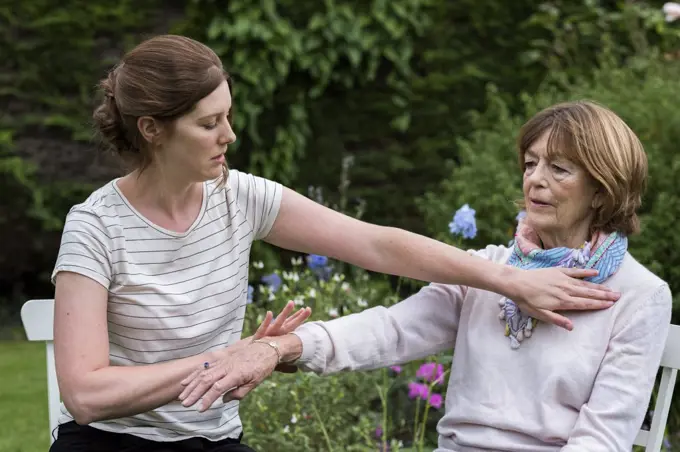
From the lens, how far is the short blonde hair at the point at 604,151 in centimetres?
248

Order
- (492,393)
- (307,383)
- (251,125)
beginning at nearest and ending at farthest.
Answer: (492,393) < (307,383) < (251,125)

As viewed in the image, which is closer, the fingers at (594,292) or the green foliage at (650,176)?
the fingers at (594,292)

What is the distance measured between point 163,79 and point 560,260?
1.01 metres

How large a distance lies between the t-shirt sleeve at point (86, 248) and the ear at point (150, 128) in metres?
0.22

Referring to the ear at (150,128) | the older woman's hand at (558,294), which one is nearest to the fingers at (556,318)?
the older woman's hand at (558,294)

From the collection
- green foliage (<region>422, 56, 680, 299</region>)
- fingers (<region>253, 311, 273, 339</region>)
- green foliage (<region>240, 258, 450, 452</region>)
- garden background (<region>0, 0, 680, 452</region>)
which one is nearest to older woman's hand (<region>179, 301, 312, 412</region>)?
fingers (<region>253, 311, 273, 339</region>)

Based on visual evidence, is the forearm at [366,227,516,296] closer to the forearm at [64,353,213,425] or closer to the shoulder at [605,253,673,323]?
the shoulder at [605,253,673,323]

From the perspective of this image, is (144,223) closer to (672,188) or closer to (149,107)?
(149,107)

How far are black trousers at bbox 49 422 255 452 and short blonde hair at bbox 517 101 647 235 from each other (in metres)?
1.10

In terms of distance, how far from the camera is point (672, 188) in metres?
4.30

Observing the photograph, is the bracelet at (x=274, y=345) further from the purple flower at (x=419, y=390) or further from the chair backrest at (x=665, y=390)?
the purple flower at (x=419, y=390)

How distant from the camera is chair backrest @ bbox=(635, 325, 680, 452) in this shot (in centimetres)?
252

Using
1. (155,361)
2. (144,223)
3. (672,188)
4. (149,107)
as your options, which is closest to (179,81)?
(149,107)

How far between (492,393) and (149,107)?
103 cm
